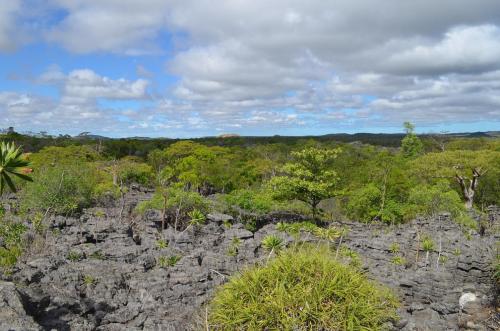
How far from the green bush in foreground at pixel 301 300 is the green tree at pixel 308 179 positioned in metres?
23.0

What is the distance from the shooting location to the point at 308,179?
32812 mm

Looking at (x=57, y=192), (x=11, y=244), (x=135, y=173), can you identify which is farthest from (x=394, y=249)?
(x=135, y=173)

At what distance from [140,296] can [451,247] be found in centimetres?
1818

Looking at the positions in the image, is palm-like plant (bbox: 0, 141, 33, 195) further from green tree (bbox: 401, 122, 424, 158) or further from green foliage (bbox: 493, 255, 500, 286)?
green tree (bbox: 401, 122, 424, 158)

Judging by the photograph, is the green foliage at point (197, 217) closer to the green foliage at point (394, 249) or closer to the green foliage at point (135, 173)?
the green foliage at point (394, 249)

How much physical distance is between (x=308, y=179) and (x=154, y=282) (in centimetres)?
2044

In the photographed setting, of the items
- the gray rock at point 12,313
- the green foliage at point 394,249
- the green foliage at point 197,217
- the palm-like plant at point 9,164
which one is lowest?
the green foliage at point 394,249

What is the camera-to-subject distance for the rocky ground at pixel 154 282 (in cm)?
1072

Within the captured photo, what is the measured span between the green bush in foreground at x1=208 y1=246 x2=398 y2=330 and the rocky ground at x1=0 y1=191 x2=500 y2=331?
1113mm

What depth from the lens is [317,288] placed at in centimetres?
784

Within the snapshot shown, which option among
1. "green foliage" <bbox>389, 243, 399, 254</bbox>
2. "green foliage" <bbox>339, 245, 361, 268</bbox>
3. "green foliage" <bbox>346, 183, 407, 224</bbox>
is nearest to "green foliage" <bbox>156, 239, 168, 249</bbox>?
"green foliage" <bbox>339, 245, 361, 268</bbox>

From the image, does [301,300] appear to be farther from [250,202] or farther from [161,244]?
[250,202]

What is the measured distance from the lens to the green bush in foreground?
25.1 feet

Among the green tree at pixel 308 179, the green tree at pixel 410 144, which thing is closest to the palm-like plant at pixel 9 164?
the green tree at pixel 308 179
